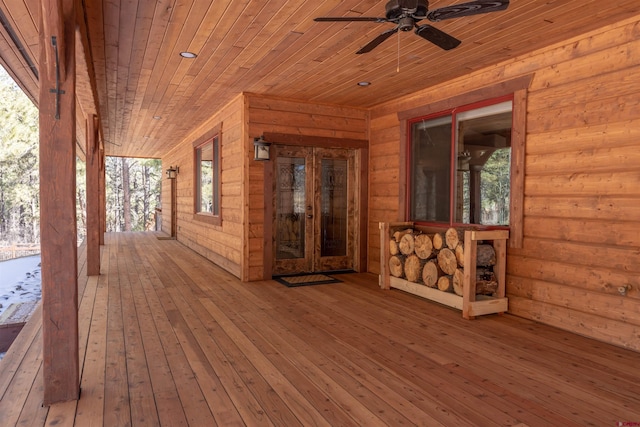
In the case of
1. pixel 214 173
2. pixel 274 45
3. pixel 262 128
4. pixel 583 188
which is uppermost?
pixel 274 45

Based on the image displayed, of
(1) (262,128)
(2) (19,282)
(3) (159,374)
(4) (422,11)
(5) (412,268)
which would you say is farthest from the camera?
(2) (19,282)

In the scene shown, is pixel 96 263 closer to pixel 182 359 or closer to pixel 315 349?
pixel 182 359

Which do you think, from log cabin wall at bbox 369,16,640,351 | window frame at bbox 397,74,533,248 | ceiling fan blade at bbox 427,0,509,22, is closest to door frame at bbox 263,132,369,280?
window frame at bbox 397,74,533,248

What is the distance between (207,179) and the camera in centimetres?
814

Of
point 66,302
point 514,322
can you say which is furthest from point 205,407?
point 514,322

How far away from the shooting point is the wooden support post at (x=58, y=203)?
7.12ft

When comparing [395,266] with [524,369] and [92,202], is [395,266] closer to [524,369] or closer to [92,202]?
[524,369]

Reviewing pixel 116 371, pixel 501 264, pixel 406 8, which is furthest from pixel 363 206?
pixel 116 371

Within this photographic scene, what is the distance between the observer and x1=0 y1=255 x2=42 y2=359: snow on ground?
7301mm

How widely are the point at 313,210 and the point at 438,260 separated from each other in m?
2.22

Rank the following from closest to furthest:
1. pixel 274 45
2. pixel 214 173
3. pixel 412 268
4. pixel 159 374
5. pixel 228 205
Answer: pixel 159 374 → pixel 274 45 → pixel 412 268 → pixel 228 205 → pixel 214 173

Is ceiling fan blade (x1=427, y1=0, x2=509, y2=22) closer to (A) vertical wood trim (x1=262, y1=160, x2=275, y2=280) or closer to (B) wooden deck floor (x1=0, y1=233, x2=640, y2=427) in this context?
(B) wooden deck floor (x1=0, y1=233, x2=640, y2=427)

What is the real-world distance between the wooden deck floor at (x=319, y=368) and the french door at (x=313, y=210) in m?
1.60

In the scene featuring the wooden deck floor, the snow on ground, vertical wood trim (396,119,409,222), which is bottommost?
the snow on ground
